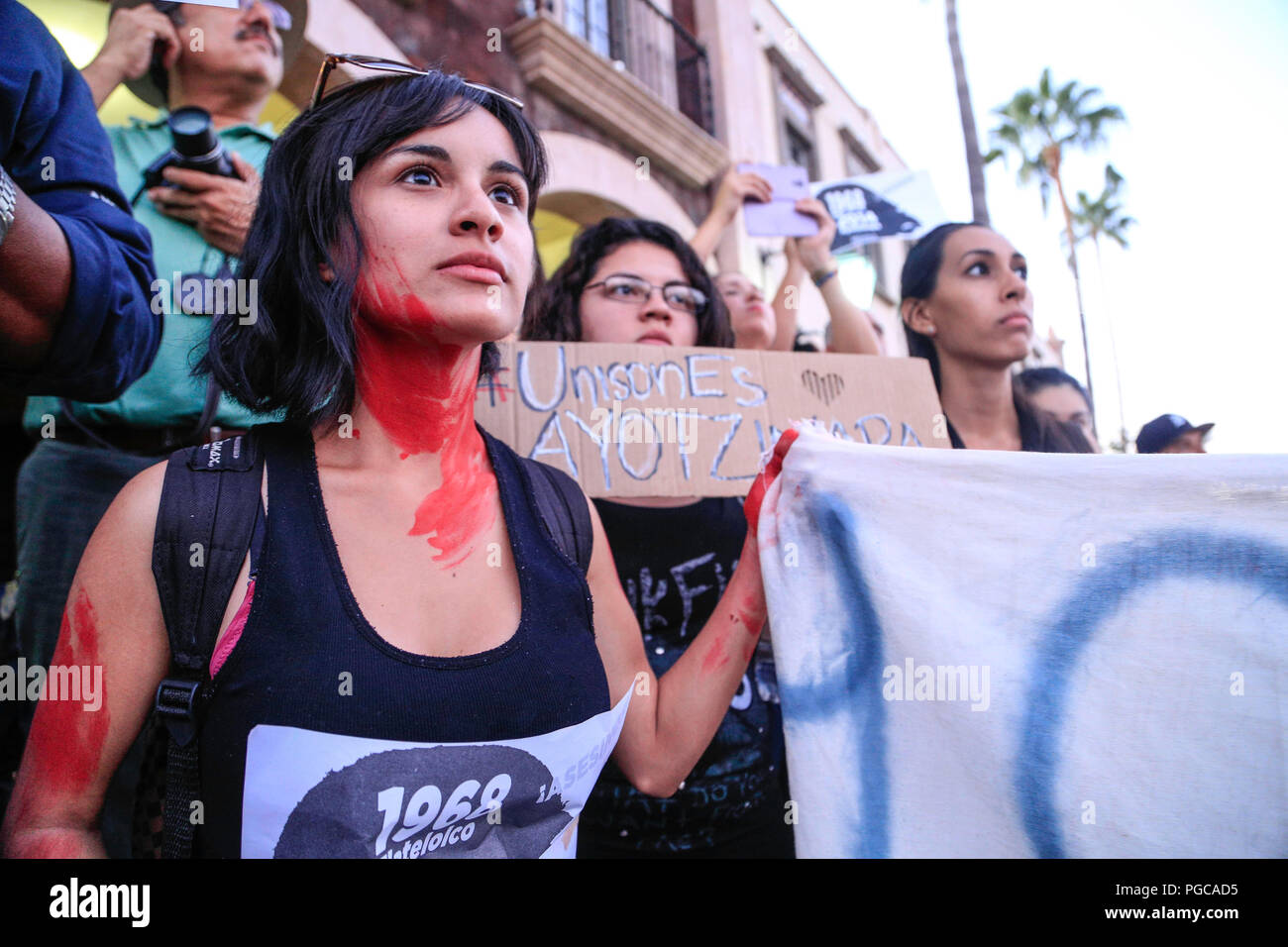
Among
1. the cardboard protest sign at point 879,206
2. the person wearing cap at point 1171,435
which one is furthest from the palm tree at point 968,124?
the person wearing cap at point 1171,435

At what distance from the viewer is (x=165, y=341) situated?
1.88 metres

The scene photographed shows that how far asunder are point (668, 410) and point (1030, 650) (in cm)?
103

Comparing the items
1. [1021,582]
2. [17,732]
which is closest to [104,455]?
[17,732]

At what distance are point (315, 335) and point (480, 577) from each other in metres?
0.55

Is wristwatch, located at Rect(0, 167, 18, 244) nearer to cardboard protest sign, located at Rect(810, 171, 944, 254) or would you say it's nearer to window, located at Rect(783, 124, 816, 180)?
cardboard protest sign, located at Rect(810, 171, 944, 254)

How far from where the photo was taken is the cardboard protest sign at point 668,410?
6.68 feet

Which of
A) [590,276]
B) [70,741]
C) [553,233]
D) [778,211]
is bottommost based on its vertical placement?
[70,741]

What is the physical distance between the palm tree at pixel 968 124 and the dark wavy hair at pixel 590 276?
4.99 metres

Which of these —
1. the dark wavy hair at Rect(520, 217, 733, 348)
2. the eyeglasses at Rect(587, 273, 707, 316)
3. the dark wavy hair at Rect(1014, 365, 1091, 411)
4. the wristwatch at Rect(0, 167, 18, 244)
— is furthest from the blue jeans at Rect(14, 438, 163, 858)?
the dark wavy hair at Rect(1014, 365, 1091, 411)

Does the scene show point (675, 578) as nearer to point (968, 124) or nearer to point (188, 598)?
point (188, 598)

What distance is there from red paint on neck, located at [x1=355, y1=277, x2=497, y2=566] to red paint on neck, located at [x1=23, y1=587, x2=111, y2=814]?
48cm

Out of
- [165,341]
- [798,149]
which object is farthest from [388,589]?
[798,149]

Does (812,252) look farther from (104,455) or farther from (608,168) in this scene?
(608,168)

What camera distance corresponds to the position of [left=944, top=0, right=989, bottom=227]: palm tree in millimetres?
7582
